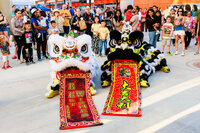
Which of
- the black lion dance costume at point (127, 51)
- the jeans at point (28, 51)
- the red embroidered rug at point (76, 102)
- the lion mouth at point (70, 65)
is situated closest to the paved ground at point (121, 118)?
the red embroidered rug at point (76, 102)

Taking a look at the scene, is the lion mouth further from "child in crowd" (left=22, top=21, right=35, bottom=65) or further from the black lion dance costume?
"child in crowd" (left=22, top=21, right=35, bottom=65)

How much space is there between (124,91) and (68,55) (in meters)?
A: 1.42

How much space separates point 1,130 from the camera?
3.61m

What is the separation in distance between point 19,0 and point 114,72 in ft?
52.8

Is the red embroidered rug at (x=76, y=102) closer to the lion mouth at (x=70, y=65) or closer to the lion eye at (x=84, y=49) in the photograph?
the lion mouth at (x=70, y=65)

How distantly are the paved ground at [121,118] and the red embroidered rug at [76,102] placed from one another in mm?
134

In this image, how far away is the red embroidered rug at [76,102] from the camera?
372cm

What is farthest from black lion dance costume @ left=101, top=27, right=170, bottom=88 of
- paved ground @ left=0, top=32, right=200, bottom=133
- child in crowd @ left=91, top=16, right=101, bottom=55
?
child in crowd @ left=91, top=16, right=101, bottom=55

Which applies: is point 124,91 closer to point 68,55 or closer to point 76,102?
point 76,102

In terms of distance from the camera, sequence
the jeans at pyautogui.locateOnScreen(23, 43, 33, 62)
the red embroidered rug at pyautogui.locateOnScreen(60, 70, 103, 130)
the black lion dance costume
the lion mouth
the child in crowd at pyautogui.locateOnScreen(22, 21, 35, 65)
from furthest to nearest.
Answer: the jeans at pyautogui.locateOnScreen(23, 43, 33, 62), the child in crowd at pyautogui.locateOnScreen(22, 21, 35, 65), the black lion dance costume, the lion mouth, the red embroidered rug at pyautogui.locateOnScreen(60, 70, 103, 130)

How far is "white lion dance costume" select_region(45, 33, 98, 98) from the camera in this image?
183 inches

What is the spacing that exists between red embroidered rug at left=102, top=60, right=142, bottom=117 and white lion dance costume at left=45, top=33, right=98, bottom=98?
0.57 m

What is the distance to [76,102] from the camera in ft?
14.2

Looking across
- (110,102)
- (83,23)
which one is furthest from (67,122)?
(83,23)
